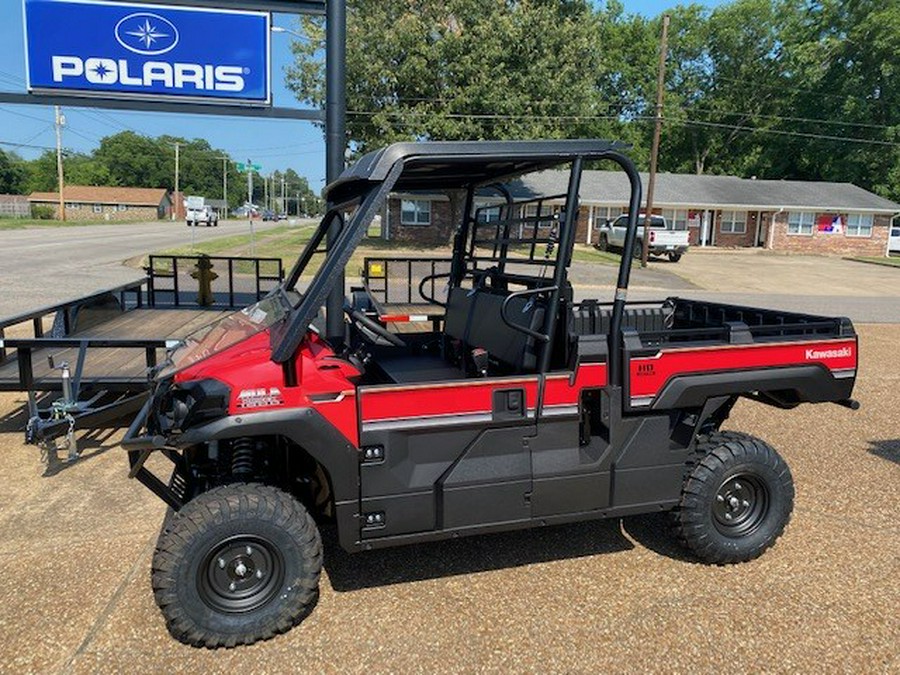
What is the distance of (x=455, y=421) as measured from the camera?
2992 millimetres

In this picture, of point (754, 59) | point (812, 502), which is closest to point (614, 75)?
point (754, 59)

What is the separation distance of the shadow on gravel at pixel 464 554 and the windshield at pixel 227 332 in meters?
1.30

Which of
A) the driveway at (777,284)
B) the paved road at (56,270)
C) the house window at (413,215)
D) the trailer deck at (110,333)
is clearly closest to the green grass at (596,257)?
the driveway at (777,284)

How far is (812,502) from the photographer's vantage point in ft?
14.2

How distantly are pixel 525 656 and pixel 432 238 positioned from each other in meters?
30.5

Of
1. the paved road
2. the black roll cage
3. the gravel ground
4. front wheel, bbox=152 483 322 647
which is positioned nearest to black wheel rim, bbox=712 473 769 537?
the gravel ground

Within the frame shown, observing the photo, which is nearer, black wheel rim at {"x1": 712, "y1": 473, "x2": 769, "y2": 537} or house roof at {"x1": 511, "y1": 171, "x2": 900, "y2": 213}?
black wheel rim at {"x1": 712, "y1": 473, "x2": 769, "y2": 537}

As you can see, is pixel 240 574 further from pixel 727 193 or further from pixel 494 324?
pixel 727 193

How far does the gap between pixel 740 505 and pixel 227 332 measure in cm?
286

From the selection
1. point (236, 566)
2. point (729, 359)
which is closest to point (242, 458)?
point (236, 566)

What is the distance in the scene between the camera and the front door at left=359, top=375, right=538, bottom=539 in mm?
2895

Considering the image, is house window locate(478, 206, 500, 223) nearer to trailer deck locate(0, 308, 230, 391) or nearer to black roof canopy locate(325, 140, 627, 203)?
black roof canopy locate(325, 140, 627, 203)

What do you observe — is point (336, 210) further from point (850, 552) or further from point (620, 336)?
point (850, 552)

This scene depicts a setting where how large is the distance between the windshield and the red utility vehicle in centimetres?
2
